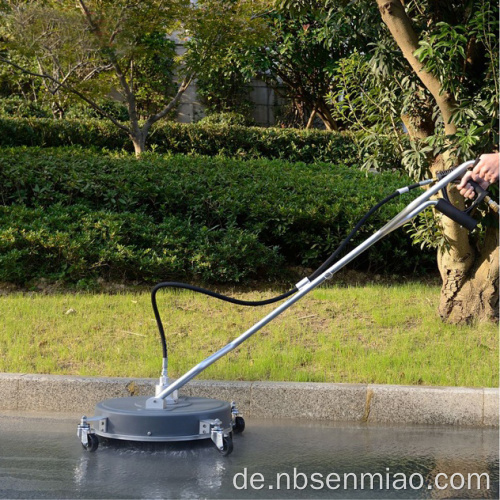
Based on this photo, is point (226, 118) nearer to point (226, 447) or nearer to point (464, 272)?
point (464, 272)

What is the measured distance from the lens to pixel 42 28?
458 inches

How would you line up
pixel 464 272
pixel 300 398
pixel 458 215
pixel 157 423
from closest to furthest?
pixel 458 215, pixel 157 423, pixel 300 398, pixel 464 272

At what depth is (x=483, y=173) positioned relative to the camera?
367cm

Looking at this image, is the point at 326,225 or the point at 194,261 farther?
the point at 326,225

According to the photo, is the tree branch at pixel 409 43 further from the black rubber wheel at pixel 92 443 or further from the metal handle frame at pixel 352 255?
the black rubber wheel at pixel 92 443

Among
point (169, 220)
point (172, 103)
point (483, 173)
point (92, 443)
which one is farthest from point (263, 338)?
point (172, 103)

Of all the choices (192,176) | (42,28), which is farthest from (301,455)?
(42,28)

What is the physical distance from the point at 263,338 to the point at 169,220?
7.26 feet

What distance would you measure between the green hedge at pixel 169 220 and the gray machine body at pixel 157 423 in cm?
342

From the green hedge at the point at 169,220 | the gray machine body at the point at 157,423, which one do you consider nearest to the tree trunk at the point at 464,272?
the green hedge at the point at 169,220

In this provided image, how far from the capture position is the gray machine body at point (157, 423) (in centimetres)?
412

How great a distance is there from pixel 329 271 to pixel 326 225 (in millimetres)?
4369

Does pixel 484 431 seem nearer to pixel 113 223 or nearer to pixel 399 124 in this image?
pixel 399 124

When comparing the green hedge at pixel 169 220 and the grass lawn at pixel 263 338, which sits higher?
the green hedge at pixel 169 220
